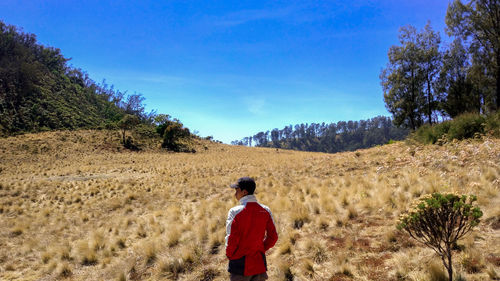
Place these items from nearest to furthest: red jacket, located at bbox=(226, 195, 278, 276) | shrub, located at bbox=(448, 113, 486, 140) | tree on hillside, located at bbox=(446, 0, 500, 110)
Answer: red jacket, located at bbox=(226, 195, 278, 276)
shrub, located at bbox=(448, 113, 486, 140)
tree on hillside, located at bbox=(446, 0, 500, 110)

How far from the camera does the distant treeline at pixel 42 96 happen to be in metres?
52.8

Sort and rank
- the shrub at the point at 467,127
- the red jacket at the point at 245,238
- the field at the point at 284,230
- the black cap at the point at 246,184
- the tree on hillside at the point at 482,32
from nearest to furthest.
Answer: the red jacket at the point at 245,238, the black cap at the point at 246,184, the field at the point at 284,230, the shrub at the point at 467,127, the tree on hillside at the point at 482,32

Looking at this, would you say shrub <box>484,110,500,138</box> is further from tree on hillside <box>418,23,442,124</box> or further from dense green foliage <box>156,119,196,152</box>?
dense green foliage <box>156,119,196,152</box>

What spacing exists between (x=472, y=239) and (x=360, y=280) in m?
2.15

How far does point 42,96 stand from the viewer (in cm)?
6388

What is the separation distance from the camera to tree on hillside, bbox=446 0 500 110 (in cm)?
1805

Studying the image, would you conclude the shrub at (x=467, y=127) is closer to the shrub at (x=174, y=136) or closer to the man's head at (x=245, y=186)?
the man's head at (x=245, y=186)

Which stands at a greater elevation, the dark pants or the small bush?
the small bush

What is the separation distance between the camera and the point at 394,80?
85.3 ft

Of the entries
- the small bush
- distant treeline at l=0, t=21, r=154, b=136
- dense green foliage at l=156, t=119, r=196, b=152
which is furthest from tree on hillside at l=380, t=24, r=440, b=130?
distant treeline at l=0, t=21, r=154, b=136

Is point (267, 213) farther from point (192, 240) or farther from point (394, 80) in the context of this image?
point (394, 80)

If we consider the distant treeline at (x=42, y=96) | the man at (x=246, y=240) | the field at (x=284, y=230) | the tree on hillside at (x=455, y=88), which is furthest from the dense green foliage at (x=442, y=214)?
the distant treeline at (x=42, y=96)

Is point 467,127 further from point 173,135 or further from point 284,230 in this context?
point 173,135

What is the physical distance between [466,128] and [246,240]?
1629cm
